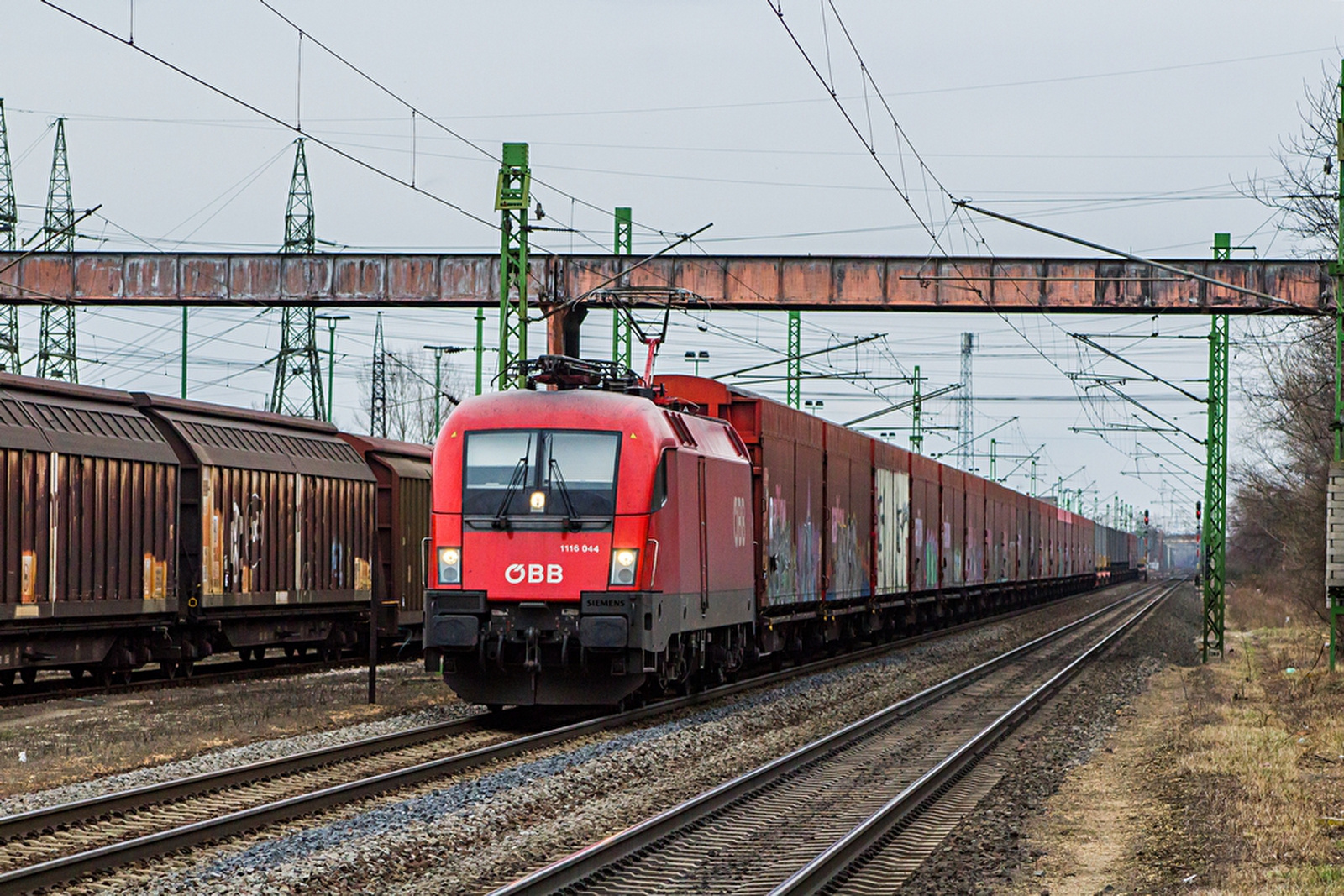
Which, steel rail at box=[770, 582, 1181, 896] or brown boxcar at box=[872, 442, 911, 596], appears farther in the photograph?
brown boxcar at box=[872, 442, 911, 596]

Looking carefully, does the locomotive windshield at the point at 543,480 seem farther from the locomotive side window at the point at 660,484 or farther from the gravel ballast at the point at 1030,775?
the gravel ballast at the point at 1030,775

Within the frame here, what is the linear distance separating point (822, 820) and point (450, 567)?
6141 millimetres

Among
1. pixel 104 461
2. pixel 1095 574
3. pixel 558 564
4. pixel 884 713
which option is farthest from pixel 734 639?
pixel 1095 574

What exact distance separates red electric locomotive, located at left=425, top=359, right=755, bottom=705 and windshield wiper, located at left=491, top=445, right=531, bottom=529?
1 centimetres

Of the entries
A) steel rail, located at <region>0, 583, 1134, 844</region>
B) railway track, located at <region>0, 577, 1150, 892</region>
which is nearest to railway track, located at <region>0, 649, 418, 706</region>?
steel rail, located at <region>0, 583, 1134, 844</region>

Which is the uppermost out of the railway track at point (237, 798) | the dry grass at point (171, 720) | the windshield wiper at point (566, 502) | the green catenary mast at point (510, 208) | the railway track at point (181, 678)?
the green catenary mast at point (510, 208)

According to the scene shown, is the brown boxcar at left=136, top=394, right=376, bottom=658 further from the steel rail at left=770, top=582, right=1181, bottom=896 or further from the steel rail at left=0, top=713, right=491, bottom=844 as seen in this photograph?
the steel rail at left=770, top=582, right=1181, bottom=896

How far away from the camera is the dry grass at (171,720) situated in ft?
45.4

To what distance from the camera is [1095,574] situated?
87500 millimetres

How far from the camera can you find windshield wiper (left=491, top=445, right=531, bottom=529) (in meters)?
16.4

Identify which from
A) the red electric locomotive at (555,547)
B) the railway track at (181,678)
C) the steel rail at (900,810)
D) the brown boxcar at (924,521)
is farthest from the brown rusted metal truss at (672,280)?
the red electric locomotive at (555,547)

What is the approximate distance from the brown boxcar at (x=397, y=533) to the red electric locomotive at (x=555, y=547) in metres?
10.8

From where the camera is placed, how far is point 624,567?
1612 centimetres

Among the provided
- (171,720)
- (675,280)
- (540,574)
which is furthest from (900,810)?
(675,280)
